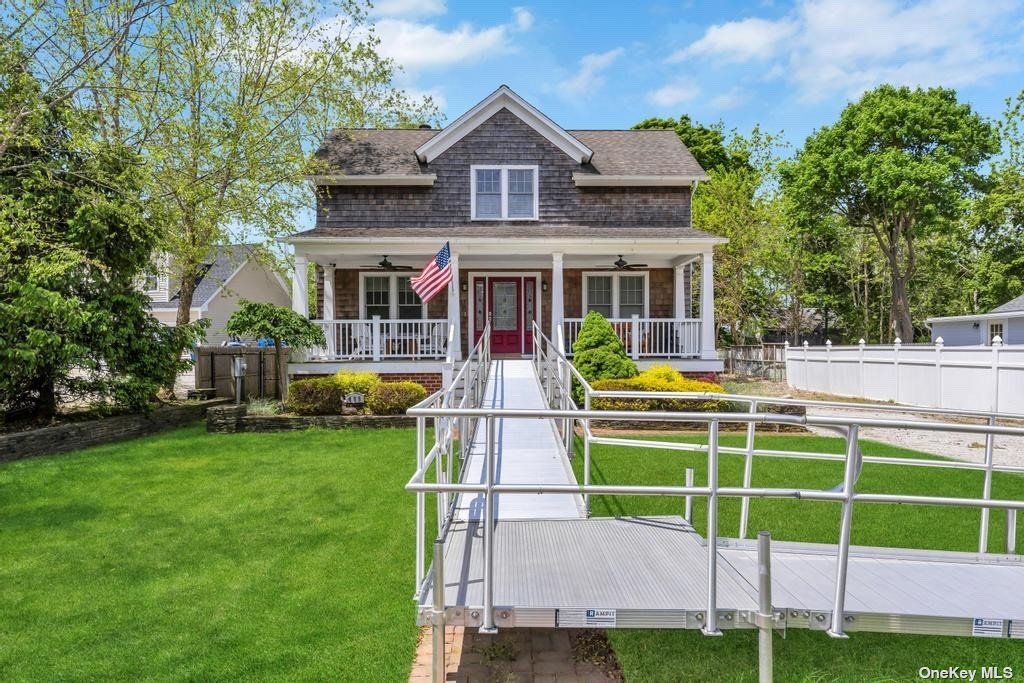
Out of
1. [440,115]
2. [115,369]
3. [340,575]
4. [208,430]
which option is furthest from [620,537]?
[440,115]

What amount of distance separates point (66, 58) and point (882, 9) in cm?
1926

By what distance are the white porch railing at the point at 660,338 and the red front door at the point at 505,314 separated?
1.78m

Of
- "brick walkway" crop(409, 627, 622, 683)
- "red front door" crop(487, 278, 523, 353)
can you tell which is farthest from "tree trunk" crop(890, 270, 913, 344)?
"brick walkway" crop(409, 627, 622, 683)

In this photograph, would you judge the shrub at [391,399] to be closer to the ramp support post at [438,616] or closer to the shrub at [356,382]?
the shrub at [356,382]

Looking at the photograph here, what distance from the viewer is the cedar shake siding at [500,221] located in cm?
1683

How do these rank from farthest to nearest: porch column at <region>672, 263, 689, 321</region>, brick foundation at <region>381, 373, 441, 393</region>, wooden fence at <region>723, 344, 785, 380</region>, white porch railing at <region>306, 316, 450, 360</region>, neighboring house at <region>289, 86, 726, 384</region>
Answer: wooden fence at <region>723, 344, 785, 380</region>, porch column at <region>672, 263, 689, 321</region>, neighboring house at <region>289, 86, 726, 384</region>, white porch railing at <region>306, 316, 450, 360</region>, brick foundation at <region>381, 373, 441, 393</region>

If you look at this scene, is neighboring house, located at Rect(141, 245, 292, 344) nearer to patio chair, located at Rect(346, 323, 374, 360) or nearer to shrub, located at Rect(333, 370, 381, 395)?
patio chair, located at Rect(346, 323, 374, 360)

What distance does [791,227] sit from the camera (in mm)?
33000

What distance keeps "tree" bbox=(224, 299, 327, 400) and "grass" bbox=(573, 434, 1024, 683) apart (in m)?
7.18

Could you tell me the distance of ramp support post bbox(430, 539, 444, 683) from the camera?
9.70ft

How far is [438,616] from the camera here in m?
2.99

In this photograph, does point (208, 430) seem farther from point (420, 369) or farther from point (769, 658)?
point (769, 658)
